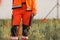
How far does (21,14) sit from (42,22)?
281 mm

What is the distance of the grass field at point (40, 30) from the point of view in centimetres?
237

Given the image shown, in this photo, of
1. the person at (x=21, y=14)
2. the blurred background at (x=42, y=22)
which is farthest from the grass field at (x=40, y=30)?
the person at (x=21, y=14)

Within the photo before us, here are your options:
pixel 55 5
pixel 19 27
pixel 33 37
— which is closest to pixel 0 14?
pixel 19 27

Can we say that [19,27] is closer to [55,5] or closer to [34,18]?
[34,18]

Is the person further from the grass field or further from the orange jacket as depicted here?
the grass field

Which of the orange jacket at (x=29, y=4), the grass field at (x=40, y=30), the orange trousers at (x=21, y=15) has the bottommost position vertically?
the grass field at (x=40, y=30)

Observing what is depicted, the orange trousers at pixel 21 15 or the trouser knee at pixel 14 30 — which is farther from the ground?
the orange trousers at pixel 21 15

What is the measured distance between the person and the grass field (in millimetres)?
100

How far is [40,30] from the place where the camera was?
2.43 m

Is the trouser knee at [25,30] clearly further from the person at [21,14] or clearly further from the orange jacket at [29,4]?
the orange jacket at [29,4]

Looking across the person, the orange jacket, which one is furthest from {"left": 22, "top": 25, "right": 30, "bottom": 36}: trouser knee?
the orange jacket

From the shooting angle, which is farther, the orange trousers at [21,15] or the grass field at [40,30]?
the grass field at [40,30]

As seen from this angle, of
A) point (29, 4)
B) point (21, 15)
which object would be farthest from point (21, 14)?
point (29, 4)

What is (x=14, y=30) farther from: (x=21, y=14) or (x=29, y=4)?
(x=29, y=4)
